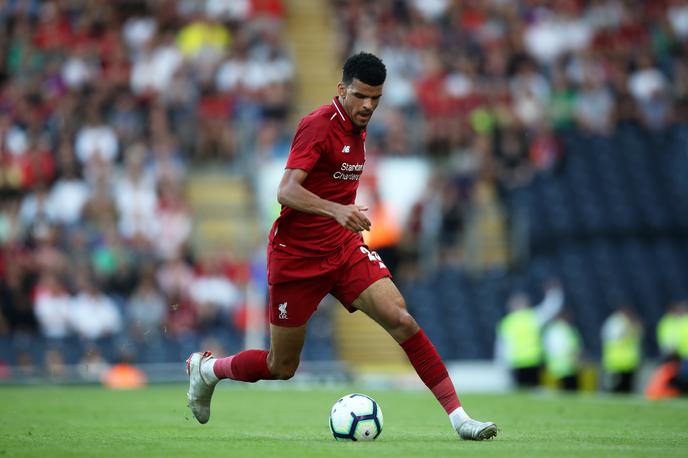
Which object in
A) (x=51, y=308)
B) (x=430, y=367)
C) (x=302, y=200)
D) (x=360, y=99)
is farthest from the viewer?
(x=51, y=308)

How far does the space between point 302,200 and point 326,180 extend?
0.61 m

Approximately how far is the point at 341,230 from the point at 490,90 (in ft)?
58.8

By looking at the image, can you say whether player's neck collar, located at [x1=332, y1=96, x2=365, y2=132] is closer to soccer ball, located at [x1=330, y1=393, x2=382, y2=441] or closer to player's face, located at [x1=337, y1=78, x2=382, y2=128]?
player's face, located at [x1=337, y1=78, x2=382, y2=128]

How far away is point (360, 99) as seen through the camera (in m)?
9.50

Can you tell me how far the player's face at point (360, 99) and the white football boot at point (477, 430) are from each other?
2.41 metres

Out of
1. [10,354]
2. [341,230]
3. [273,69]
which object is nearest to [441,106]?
[273,69]

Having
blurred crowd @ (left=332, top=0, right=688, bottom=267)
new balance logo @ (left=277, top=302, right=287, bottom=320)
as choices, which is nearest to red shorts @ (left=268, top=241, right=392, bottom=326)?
new balance logo @ (left=277, top=302, right=287, bottom=320)

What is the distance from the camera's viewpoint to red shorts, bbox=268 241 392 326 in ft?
32.0

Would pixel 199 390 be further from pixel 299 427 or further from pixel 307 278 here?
pixel 299 427

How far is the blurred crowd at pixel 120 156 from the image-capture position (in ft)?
72.7

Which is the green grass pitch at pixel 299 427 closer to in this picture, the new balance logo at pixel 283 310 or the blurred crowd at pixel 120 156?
the new balance logo at pixel 283 310

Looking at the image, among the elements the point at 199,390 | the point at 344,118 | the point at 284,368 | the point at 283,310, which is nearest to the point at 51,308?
the point at 199,390

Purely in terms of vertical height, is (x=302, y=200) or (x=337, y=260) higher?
(x=302, y=200)

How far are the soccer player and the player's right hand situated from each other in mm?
509
